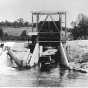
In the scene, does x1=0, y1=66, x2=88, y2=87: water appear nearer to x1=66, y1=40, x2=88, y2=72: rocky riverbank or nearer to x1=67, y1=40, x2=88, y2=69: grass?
x1=66, y1=40, x2=88, y2=72: rocky riverbank

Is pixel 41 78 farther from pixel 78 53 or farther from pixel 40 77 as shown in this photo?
pixel 78 53

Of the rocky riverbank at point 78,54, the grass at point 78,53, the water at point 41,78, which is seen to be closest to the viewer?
the water at point 41,78

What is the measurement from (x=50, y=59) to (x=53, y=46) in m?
5.75

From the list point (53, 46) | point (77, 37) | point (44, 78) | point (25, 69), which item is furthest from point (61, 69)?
point (77, 37)

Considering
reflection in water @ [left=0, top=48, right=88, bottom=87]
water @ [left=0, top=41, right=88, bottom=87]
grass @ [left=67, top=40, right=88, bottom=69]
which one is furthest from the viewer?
grass @ [left=67, top=40, right=88, bottom=69]

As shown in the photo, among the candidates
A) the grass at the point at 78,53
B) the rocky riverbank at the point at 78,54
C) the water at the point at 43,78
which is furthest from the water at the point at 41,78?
the grass at the point at 78,53

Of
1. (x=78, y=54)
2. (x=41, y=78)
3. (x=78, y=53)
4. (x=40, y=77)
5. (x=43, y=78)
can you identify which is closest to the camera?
(x=43, y=78)


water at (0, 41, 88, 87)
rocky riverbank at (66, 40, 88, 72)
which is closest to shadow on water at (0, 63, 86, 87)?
water at (0, 41, 88, 87)

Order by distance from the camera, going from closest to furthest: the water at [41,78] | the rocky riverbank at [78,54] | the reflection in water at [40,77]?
the water at [41,78]
the reflection in water at [40,77]
the rocky riverbank at [78,54]

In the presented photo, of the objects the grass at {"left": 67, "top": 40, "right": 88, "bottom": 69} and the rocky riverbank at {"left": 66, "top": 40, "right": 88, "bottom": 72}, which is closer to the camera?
the rocky riverbank at {"left": 66, "top": 40, "right": 88, "bottom": 72}

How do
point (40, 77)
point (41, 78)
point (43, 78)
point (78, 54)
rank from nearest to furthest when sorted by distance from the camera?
point (43, 78) → point (41, 78) → point (40, 77) → point (78, 54)

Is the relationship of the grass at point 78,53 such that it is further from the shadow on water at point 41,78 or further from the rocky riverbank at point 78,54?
the shadow on water at point 41,78

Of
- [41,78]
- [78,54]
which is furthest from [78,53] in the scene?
[41,78]

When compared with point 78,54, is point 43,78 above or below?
above
